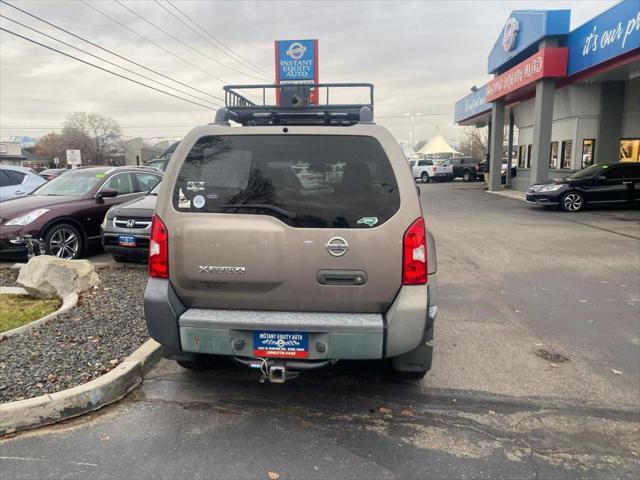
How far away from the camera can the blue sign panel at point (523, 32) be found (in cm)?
1842

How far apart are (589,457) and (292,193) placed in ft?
8.20

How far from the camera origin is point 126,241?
774 cm

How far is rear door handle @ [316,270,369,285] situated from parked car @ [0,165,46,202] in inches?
428

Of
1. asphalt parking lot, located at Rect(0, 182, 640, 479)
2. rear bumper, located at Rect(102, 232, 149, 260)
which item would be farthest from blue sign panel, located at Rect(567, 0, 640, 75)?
rear bumper, located at Rect(102, 232, 149, 260)

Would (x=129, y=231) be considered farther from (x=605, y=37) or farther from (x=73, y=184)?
(x=605, y=37)

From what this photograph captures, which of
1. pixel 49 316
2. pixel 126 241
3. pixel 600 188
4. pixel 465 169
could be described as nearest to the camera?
pixel 49 316

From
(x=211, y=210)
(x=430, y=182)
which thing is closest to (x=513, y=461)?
(x=211, y=210)

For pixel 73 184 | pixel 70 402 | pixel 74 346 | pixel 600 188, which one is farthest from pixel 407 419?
pixel 600 188

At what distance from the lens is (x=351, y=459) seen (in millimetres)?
2984

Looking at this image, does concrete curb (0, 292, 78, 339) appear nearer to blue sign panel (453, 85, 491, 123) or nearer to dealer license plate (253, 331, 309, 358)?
dealer license plate (253, 331, 309, 358)

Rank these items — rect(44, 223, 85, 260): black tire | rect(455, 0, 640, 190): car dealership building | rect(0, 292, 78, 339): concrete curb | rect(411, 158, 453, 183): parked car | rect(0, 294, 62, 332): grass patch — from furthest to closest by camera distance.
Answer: rect(411, 158, 453, 183): parked car → rect(455, 0, 640, 190): car dealership building → rect(44, 223, 85, 260): black tire → rect(0, 294, 62, 332): grass patch → rect(0, 292, 78, 339): concrete curb

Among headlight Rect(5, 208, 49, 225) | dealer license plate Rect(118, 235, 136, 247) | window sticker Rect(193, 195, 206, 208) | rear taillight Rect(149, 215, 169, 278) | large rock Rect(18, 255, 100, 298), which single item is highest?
window sticker Rect(193, 195, 206, 208)

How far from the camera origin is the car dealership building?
52.4 feet

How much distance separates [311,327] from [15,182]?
38.4ft
